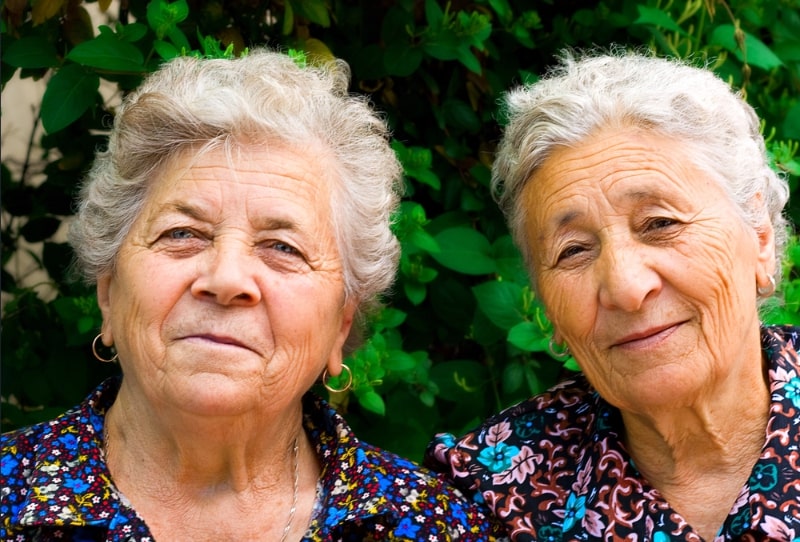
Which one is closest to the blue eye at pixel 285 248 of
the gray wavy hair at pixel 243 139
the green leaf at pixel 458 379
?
the gray wavy hair at pixel 243 139

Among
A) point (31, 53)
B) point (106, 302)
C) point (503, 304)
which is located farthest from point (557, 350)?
point (31, 53)

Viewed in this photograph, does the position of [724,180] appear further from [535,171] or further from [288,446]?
[288,446]

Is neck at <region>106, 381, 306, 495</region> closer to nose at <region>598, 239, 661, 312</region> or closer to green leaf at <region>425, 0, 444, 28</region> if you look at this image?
nose at <region>598, 239, 661, 312</region>

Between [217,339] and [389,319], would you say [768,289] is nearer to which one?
[389,319]

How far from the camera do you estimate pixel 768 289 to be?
2.76 metres

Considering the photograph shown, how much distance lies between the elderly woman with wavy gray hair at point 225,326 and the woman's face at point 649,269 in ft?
1.66

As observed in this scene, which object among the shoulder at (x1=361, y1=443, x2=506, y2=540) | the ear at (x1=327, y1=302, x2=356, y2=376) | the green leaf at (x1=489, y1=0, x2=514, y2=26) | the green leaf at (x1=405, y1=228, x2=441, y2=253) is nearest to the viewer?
the shoulder at (x1=361, y1=443, x2=506, y2=540)

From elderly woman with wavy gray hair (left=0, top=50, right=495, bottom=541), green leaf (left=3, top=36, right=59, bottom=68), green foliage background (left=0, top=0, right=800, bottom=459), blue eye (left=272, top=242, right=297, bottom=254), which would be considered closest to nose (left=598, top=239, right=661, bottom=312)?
green foliage background (left=0, top=0, right=800, bottom=459)

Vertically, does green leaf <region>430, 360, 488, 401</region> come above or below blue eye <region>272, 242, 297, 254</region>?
below

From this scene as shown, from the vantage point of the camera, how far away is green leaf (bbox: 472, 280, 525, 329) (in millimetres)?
3133

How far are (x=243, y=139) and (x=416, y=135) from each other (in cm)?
119

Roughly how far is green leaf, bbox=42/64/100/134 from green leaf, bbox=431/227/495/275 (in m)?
1.09

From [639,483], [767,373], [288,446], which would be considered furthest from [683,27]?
[288,446]

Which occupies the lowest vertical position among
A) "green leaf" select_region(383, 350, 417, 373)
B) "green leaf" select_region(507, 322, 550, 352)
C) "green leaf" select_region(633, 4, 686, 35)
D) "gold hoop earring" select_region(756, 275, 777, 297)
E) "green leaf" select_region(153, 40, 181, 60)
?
"green leaf" select_region(383, 350, 417, 373)
